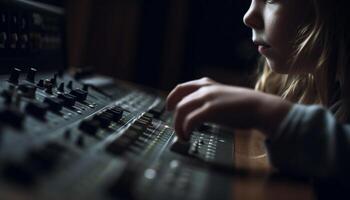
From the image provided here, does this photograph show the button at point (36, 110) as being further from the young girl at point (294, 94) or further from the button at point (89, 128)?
the young girl at point (294, 94)

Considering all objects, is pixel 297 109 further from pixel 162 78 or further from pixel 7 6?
pixel 162 78

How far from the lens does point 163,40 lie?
8.05ft

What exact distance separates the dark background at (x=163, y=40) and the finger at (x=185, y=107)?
1.69 metres

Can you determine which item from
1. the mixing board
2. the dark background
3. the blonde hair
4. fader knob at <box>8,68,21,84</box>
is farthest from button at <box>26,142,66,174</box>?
the dark background

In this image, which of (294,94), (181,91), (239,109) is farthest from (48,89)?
(294,94)

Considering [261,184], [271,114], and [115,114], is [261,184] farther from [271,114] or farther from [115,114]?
[115,114]

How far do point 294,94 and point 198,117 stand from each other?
61 centimetres

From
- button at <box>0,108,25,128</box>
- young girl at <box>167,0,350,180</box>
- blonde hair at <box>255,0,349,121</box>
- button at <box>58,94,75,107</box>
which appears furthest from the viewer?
blonde hair at <box>255,0,349,121</box>

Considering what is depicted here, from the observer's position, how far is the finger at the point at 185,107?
61cm

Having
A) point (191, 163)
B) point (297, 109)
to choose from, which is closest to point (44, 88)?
point (191, 163)

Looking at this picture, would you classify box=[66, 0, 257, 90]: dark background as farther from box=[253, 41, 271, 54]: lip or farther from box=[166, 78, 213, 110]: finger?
box=[166, 78, 213, 110]: finger

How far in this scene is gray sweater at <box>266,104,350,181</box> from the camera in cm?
55

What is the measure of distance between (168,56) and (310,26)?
5.19 feet

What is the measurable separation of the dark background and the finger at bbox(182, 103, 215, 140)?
1721mm
